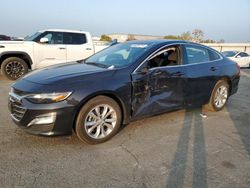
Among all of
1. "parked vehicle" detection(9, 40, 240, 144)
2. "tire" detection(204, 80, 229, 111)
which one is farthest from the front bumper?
"tire" detection(204, 80, 229, 111)

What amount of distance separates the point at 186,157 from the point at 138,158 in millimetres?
652

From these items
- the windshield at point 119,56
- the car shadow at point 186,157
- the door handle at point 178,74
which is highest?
the windshield at point 119,56

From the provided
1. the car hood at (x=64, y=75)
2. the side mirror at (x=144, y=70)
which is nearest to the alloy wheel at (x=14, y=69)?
the car hood at (x=64, y=75)

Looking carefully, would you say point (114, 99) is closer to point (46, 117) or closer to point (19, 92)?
point (46, 117)

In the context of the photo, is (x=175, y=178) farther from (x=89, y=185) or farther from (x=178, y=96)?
(x=178, y=96)

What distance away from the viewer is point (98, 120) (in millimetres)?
3727

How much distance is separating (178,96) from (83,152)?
2074 mm

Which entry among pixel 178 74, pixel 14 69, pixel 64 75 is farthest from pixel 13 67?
pixel 178 74

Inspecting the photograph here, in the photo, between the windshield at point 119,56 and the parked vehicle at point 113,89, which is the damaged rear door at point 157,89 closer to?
the parked vehicle at point 113,89

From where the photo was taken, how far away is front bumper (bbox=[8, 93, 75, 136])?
330 cm

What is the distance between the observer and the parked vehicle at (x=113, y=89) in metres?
3.36

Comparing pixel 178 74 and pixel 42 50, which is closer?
pixel 178 74

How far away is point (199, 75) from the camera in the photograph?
489cm

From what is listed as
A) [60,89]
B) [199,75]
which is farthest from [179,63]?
[60,89]
